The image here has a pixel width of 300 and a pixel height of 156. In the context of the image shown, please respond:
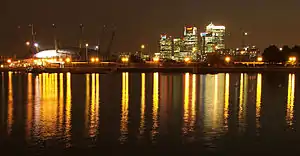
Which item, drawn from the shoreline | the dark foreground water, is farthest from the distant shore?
the dark foreground water

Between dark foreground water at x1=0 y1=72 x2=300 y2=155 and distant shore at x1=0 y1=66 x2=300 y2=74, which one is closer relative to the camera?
dark foreground water at x1=0 y1=72 x2=300 y2=155

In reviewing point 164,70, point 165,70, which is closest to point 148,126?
point 164,70

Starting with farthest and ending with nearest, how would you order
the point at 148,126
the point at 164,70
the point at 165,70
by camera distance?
the point at 165,70, the point at 164,70, the point at 148,126

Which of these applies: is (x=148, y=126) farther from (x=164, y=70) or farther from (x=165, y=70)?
(x=165, y=70)

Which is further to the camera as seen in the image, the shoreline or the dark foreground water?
the shoreline

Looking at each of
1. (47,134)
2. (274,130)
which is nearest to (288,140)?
(274,130)

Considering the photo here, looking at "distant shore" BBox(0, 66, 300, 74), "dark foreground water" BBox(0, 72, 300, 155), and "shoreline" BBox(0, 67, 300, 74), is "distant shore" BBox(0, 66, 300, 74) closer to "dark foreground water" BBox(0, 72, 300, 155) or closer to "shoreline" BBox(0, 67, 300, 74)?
"shoreline" BBox(0, 67, 300, 74)

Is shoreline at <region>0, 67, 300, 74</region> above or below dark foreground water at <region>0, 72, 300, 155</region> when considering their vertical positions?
above

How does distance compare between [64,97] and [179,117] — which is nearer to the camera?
[179,117]

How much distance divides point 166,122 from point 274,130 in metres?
4.46

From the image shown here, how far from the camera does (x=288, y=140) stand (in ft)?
44.8

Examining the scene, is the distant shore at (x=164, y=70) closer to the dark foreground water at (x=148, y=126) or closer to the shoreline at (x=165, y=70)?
the shoreline at (x=165, y=70)

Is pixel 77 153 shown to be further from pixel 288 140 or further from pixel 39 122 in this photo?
pixel 288 140

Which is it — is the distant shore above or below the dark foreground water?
above
